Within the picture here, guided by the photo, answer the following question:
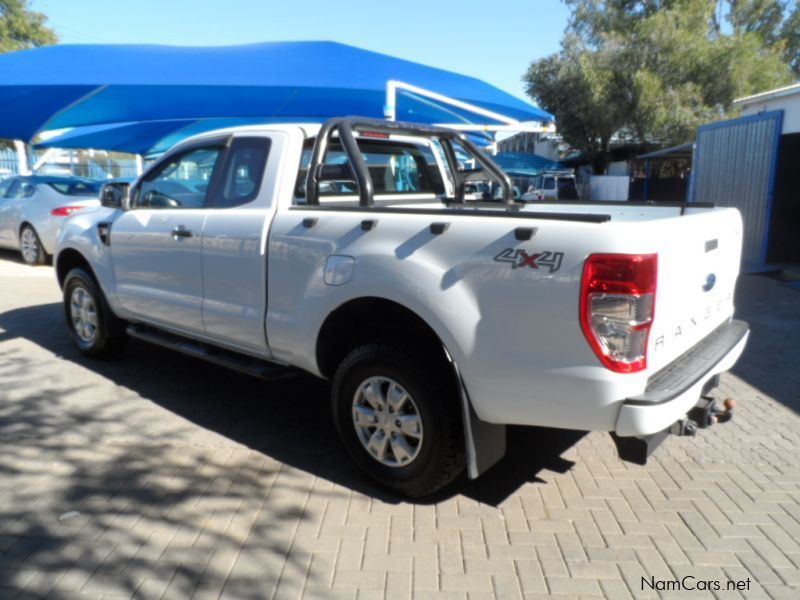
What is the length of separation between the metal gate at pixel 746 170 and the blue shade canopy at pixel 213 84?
5.57m

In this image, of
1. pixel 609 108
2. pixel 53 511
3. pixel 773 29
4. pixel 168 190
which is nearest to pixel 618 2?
pixel 609 108

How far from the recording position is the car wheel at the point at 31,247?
36.5 feet

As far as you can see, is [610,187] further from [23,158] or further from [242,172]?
[242,172]

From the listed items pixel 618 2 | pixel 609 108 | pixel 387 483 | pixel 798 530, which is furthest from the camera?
pixel 618 2

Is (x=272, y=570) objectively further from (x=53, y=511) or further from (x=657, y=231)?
(x=657, y=231)

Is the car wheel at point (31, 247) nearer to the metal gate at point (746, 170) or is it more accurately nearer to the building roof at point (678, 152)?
the metal gate at point (746, 170)

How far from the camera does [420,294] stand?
2908 millimetres

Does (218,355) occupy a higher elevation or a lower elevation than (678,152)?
lower

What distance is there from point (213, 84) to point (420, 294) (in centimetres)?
417

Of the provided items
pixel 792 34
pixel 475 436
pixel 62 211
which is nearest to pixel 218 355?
pixel 475 436

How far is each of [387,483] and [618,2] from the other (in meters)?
34.1

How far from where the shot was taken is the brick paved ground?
2.68m

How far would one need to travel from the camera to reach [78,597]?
2549 mm

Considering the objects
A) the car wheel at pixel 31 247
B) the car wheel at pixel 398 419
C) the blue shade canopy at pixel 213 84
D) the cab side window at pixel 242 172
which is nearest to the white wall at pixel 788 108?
the blue shade canopy at pixel 213 84
